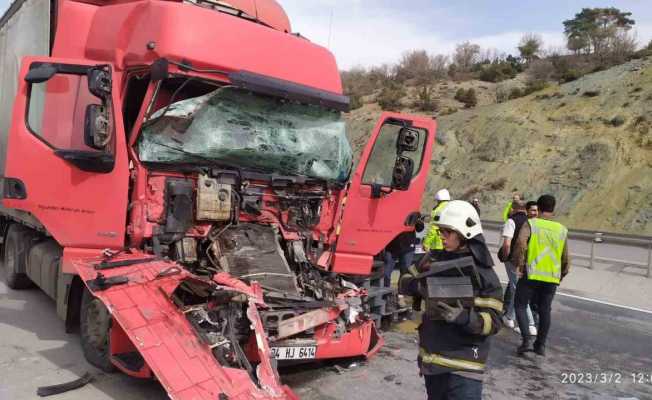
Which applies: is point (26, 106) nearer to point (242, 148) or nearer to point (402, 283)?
point (242, 148)

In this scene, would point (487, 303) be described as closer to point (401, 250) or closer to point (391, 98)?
point (401, 250)

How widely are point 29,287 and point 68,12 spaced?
12.6 ft

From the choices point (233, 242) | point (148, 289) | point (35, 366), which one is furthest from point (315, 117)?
point (35, 366)

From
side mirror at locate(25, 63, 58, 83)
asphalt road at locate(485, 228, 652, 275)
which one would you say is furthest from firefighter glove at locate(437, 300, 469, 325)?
asphalt road at locate(485, 228, 652, 275)

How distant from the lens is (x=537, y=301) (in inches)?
228

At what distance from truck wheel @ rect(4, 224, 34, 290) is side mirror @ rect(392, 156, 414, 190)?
167 inches

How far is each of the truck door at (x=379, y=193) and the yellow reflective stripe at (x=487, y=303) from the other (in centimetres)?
268

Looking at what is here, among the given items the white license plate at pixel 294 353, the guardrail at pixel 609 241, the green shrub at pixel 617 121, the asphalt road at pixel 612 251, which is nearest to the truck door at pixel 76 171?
the white license plate at pixel 294 353

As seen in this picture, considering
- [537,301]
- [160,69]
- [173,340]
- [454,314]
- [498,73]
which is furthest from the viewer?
[498,73]

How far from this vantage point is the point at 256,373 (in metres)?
3.47

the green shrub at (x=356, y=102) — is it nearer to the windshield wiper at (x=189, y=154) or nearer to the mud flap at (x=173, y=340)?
the windshield wiper at (x=189, y=154)

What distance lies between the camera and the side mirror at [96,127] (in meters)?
4.24

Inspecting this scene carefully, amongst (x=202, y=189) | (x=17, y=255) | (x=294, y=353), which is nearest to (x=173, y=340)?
(x=294, y=353)
